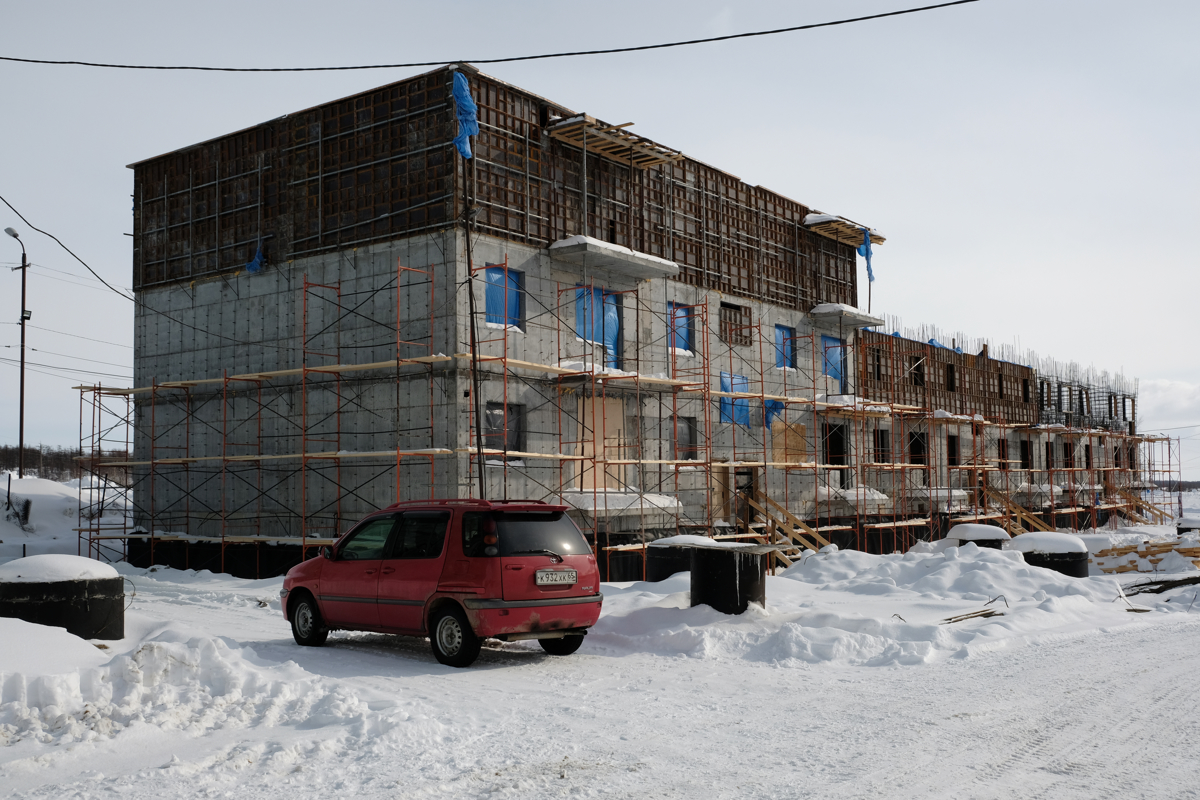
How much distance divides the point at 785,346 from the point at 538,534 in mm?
21727

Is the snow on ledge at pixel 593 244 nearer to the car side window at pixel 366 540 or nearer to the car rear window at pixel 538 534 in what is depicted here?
the car side window at pixel 366 540

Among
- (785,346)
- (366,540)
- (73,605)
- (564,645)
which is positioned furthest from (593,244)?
(73,605)

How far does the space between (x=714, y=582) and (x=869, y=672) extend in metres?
2.86

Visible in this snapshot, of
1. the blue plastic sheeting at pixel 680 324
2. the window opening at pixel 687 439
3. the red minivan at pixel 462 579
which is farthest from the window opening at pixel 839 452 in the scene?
the red minivan at pixel 462 579

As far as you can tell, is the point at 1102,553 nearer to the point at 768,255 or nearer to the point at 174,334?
the point at 768,255

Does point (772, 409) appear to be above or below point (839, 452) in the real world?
above

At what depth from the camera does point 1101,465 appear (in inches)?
2242

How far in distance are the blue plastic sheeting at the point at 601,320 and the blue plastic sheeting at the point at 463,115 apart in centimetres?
415

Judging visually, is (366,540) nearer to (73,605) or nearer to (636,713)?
(73,605)

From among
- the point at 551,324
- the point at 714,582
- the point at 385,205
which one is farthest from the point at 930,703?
the point at 385,205

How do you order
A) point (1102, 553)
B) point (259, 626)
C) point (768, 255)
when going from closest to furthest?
point (259, 626) < point (1102, 553) < point (768, 255)

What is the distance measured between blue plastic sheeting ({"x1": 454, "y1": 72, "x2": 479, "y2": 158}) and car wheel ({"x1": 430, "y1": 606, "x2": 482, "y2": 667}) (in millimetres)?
12753

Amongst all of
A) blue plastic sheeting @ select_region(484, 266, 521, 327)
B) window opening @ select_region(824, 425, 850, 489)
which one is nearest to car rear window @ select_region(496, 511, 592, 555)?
blue plastic sheeting @ select_region(484, 266, 521, 327)

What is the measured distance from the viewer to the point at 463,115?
20.8 meters
